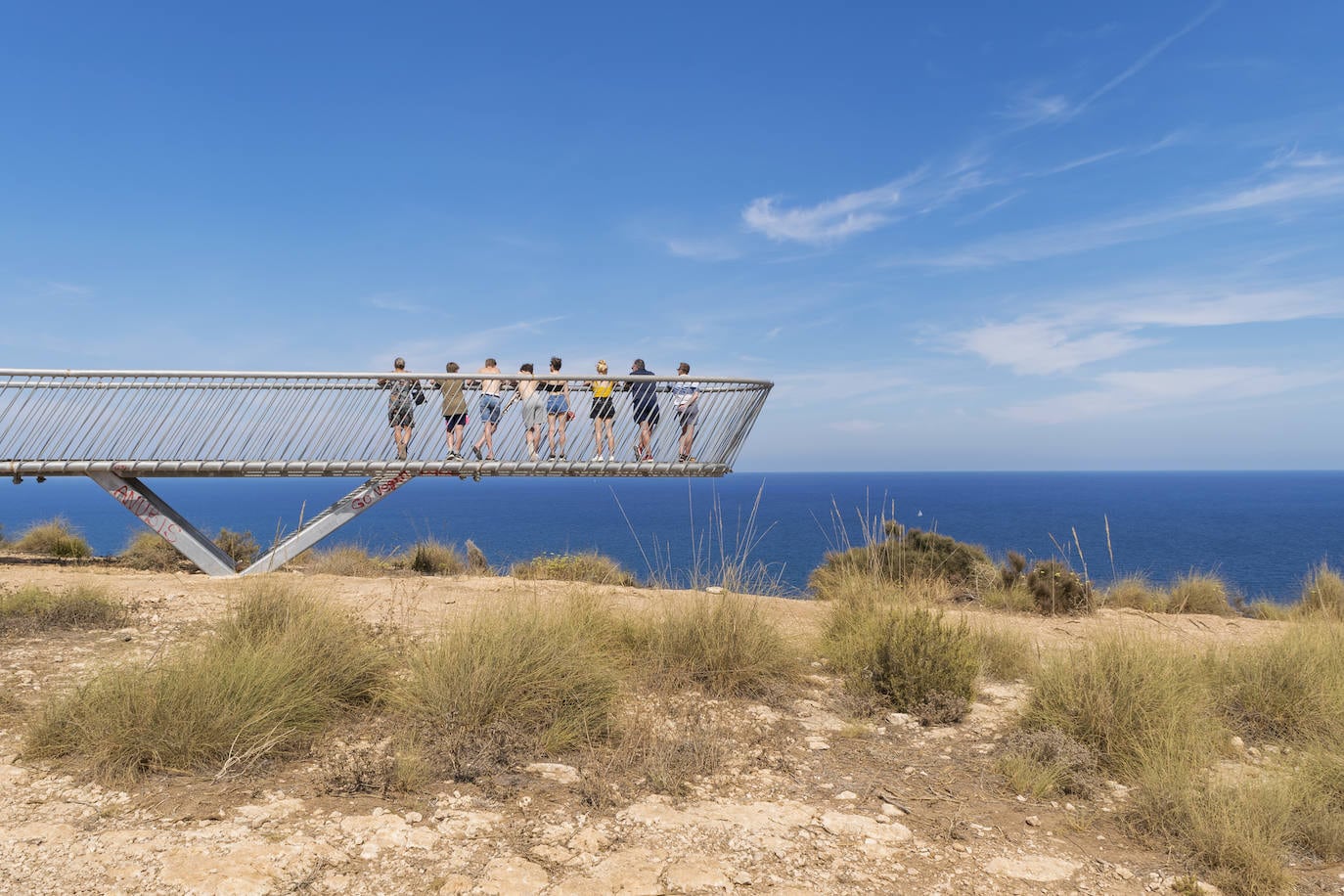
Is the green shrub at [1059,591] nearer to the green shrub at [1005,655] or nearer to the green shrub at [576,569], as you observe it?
the green shrub at [1005,655]

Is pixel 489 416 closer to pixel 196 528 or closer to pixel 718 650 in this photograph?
pixel 196 528

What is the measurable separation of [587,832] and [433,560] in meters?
10.7

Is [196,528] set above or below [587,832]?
above

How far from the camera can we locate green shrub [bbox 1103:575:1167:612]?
1316cm

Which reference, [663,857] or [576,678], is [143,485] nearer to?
[576,678]

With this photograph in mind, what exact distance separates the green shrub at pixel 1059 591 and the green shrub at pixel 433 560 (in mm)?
9168

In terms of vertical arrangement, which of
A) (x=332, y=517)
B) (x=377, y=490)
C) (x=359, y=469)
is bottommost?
(x=332, y=517)

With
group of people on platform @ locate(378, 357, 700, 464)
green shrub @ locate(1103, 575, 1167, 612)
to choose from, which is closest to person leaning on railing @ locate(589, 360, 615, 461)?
group of people on platform @ locate(378, 357, 700, 464)

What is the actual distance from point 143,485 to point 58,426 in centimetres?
132

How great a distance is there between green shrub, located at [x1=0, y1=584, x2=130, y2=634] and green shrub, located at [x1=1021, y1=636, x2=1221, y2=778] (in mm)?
7555

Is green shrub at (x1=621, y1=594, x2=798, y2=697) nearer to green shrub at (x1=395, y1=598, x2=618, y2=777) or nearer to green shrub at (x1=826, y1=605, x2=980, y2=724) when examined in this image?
green shrub at (x1=826, y1=605, x2=980, y2=724)

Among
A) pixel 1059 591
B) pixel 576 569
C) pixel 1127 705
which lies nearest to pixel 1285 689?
pixel 1127 705

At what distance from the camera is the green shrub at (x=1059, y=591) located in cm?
1173

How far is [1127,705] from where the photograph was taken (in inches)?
191
